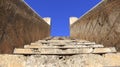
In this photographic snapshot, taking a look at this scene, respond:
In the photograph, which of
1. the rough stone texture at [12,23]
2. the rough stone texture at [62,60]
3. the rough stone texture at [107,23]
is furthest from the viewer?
the rough stone texture at [107,23]

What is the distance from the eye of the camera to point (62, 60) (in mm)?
1958

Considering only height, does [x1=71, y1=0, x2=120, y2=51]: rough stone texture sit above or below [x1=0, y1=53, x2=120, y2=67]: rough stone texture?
above

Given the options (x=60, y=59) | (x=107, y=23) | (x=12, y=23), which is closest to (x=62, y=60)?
(x=60, y=59)

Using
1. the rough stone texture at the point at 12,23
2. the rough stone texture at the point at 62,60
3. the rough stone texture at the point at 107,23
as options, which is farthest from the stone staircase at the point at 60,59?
the rough stone texture at the point at 107,23

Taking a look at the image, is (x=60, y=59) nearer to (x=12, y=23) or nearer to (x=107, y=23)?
(x=12, y=23)

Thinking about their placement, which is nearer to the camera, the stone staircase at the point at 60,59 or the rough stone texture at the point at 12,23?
the stone staircase at the point at 60,59

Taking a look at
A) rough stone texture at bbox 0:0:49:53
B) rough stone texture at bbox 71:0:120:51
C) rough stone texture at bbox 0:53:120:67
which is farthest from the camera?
rough stone texture at bbox 71:0:120:51

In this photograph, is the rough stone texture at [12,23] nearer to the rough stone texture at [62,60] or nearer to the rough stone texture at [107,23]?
the rough stone texture at [62,60]

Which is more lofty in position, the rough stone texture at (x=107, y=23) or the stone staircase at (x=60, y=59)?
the rough stone texture at (x=107, y=23)

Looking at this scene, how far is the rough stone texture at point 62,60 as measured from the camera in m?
1.88

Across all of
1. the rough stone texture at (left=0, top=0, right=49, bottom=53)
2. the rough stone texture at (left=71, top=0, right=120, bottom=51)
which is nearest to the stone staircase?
the rough stone texture at (left=0, top=0, right=49, bottom=53)

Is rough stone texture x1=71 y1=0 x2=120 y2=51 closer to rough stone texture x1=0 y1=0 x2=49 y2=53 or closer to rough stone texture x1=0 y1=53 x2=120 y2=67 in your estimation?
rough stone texture x1=0 y1=53 x2=120 y2=67

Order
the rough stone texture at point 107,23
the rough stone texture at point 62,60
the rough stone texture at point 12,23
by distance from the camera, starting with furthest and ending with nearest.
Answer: the rough stone texture at point 107,23, the rough stone texture at point 12,23, the rough stone texture at point 62,60

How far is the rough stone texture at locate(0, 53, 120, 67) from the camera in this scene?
1.88m
